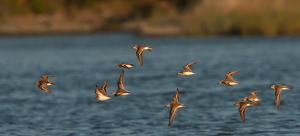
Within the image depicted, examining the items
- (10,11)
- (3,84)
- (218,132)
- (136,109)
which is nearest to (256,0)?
(3,84)

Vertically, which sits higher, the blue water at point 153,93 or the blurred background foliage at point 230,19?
the blurred background foliage at point 230,19

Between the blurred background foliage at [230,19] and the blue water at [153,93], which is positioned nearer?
the blue water at [153,93]

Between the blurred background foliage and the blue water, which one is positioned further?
the blurred background foliage

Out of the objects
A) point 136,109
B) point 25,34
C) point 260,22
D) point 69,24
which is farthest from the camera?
point 69,24

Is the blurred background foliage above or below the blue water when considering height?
above

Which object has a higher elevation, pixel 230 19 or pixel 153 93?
pixel 230 19

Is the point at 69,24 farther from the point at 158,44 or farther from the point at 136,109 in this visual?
the point at 136,109

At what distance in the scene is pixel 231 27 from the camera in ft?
171

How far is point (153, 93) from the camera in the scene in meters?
24.4

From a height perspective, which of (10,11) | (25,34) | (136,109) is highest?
(10,11)

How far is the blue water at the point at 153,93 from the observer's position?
17.2 metres

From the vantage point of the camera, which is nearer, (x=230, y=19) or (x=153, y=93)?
(x=153, y=93)

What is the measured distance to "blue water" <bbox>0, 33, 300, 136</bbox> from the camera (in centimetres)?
1720

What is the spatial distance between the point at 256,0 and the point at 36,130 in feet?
128
